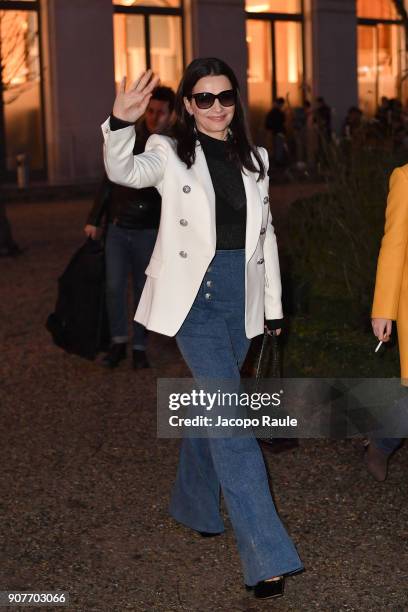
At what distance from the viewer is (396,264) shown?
475 cm

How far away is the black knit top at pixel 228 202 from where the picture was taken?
443 cm

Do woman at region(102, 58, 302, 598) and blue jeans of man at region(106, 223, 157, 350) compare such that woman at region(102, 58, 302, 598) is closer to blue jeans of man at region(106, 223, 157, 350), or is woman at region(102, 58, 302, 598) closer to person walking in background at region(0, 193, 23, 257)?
blue jeans of man at region(106, 223, 157, 350)

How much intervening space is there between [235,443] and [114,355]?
4087mm

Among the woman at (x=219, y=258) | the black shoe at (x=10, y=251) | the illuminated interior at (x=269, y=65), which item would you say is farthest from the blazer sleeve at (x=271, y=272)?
the illuminated interior at (x=269, y=65)

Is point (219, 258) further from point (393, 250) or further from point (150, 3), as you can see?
point (150, 3)

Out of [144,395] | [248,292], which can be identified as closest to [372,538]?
[248,292]

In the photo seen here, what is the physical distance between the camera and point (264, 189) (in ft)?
14.9

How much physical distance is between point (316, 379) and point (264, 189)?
9.20 ft

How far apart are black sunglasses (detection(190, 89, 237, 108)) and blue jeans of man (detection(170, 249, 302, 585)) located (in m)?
0.54

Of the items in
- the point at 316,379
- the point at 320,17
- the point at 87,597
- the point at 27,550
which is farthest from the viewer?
the point at 320,17

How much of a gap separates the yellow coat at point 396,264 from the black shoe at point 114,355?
380 centimetres

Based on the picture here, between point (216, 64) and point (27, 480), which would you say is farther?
point (27, 480)

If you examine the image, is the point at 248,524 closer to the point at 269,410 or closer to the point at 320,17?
the point at 269,410

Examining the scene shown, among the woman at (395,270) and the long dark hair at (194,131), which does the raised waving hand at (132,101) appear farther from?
the woman at (395,270)
